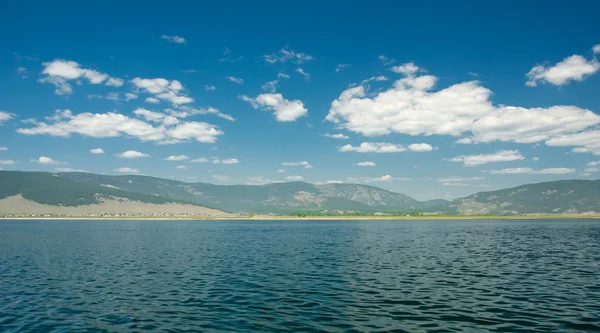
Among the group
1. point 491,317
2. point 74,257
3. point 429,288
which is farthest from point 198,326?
point 74,257

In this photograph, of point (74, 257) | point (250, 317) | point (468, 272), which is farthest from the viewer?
point (74, 257)

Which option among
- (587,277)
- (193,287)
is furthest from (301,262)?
(587,277)

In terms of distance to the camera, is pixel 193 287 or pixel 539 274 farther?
pixel 539 274

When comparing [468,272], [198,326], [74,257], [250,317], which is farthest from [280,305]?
[74,257]

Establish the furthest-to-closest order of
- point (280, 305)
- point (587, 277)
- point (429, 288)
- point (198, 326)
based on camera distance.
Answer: point (587, 277)
point (429, 288)
point (280, 305)
point (198, 326)

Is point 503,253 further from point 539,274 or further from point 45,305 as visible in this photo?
point 45,305

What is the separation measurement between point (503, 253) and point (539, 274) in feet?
88.3

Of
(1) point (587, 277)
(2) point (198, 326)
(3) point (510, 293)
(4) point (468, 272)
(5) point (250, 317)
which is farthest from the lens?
(4) point (468, 272)

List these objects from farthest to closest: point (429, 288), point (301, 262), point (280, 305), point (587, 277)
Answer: point (301, 262)
point (587, 277)
point (429, 288)
point (280, 305)

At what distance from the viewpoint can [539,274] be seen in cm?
5109

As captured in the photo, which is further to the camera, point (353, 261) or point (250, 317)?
point (353, 261)

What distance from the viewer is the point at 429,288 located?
42.5m

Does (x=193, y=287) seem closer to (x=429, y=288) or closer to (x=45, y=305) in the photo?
(x=45, y=305)

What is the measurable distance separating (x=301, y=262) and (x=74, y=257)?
141 feet
